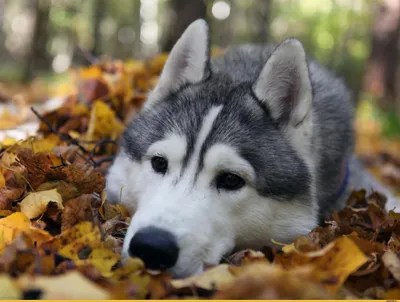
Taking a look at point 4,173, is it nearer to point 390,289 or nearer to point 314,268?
point 314,268

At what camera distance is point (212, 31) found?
351 cm

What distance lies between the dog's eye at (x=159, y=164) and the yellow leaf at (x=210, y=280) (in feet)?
2.57

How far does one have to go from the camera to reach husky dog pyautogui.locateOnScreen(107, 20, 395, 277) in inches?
88.7

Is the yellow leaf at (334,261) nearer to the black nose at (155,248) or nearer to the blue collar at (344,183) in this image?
the black nose at (155,248)

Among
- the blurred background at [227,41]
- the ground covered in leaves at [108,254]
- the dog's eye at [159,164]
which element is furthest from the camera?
the blurred background at [227,41]

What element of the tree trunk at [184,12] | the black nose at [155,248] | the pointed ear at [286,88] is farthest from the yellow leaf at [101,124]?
the tree trunk at [184,12]

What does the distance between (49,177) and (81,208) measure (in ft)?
1.42

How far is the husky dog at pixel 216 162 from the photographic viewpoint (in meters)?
2.25

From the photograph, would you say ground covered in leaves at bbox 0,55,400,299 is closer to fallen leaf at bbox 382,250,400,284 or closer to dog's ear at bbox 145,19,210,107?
fallen leaf at bbox 382,250,400,284

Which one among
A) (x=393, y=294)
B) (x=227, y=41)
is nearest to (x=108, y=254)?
(x=393, y=294)

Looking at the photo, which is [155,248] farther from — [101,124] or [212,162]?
[101,124]

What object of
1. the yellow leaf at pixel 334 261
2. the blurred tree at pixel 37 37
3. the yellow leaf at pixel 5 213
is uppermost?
the yellow leaf at pixel 334 261

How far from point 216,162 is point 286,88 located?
2.53 ft

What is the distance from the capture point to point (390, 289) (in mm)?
2070
